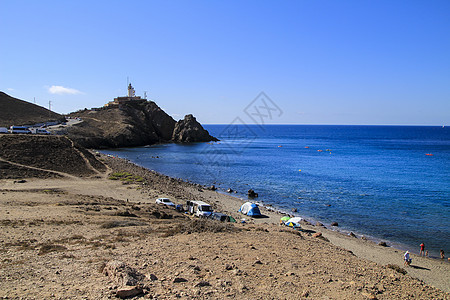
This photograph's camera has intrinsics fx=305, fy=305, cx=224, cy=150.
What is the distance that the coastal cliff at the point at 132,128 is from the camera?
337 ft

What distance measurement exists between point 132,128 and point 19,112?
37.3 meters

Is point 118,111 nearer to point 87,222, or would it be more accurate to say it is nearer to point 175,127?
point 175,127

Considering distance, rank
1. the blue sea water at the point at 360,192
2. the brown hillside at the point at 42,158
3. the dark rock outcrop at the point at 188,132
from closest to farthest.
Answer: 1. the blue sea water at the point at 360,192
2. the brown hillside at the point at 42,158
3. the dark rock outcrop at the point at 188,132

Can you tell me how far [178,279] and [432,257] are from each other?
21.5 meters

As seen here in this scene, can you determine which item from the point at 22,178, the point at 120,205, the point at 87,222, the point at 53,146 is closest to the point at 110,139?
the point at 53,146

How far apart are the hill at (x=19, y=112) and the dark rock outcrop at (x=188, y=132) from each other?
49.5 meters

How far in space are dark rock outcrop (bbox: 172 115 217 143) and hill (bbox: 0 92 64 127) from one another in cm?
4952

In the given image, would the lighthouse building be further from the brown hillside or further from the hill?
the brown hillside

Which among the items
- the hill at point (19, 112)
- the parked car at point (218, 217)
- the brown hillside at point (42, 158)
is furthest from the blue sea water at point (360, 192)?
the hill at point (19, 112)

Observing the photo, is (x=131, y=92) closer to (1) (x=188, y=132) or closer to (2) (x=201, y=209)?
(1) (x=188, y=132)

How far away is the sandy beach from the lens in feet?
32.9

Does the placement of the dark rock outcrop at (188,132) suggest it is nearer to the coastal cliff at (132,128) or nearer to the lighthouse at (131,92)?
the coastal cliff at (132,128)

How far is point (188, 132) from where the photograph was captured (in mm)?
140625

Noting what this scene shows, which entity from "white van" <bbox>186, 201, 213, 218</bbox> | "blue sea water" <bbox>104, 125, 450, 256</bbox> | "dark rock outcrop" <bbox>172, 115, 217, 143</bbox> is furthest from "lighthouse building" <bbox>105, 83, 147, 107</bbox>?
"white van" <bbox>186, 201, 213, 218</bbox>
